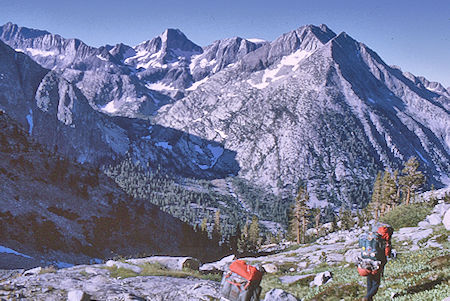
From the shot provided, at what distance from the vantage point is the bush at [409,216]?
39.5m

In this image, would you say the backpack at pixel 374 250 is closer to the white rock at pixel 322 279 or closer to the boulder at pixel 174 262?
A: the white rock at pixel 322 279

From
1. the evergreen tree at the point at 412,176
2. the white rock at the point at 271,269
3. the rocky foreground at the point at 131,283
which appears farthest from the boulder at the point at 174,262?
the evergreen tree at the point at 412,176

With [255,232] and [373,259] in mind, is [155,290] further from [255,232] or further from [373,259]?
[255,232]

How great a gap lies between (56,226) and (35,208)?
5.98 meters

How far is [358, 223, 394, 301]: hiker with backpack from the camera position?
8.98m

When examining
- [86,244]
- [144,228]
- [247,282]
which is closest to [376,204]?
[144,228]

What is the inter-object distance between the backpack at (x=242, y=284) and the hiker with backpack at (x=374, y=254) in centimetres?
365

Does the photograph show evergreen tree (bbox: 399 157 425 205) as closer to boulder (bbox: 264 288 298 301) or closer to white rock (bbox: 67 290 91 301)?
boulder (bbox: 264 288 298 301)

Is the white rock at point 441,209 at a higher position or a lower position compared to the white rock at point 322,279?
higher

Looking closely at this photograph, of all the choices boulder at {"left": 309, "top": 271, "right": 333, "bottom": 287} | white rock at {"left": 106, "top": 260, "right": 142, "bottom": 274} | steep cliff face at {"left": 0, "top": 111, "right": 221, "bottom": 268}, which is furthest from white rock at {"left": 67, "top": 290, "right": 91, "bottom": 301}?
steep cliff face at {"left": 0, "top": 111, "right": 221, "bottom": 268}

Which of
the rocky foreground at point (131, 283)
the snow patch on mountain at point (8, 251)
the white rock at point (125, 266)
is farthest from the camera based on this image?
the snow patch on mountain at point (8, 251)

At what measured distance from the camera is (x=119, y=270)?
17547 millimetres

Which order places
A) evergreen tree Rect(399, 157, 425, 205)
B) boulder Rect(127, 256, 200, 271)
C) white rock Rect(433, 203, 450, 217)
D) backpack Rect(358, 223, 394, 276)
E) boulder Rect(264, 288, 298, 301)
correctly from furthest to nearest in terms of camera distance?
evergreen tree Rect(399, 157, 425, 205), white rock Rect(433, 203, 450, 217), boulder Rect(127, 256, 200, 271), boulder Rect(264, 288, 298, 301), backpack Rect(358, 223, 394, 276)

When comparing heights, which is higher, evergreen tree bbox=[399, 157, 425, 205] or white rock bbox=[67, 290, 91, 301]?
evergreen tree bbox=[399, 157, 425, 205]
